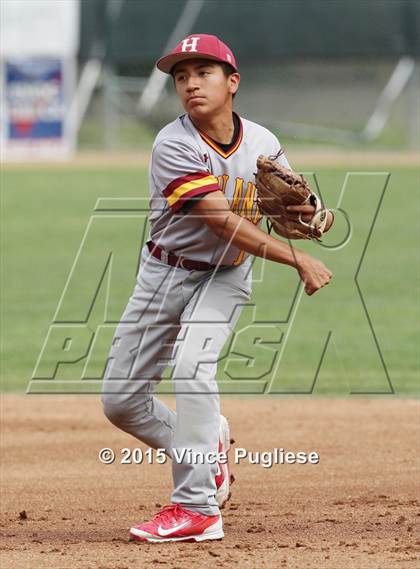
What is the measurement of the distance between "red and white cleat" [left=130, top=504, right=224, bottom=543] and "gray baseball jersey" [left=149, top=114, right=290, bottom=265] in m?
1.03

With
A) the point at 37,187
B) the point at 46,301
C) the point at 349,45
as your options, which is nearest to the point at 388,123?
the point at 349,45

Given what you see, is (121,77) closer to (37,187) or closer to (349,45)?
(349,45)

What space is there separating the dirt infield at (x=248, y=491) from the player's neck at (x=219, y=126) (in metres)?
1.64

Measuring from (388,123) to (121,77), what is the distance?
26.3 ft

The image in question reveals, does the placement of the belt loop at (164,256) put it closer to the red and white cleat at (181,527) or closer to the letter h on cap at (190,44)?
the letter h on cap at (190,44)

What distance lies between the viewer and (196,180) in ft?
14.7

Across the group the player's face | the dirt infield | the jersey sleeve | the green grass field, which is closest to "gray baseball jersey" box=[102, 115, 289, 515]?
the jersey sleeve

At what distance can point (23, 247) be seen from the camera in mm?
Result: 16250

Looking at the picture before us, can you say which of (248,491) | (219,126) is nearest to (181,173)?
(219,126)

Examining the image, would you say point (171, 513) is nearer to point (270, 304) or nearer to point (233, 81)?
point (233, 81)

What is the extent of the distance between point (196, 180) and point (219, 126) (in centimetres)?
29

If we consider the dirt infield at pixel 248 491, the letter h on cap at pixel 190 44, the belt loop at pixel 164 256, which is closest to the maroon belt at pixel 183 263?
the belt loop at pixel 164 256

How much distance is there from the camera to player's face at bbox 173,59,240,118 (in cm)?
451

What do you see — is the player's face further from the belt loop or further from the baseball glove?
the belt loop
